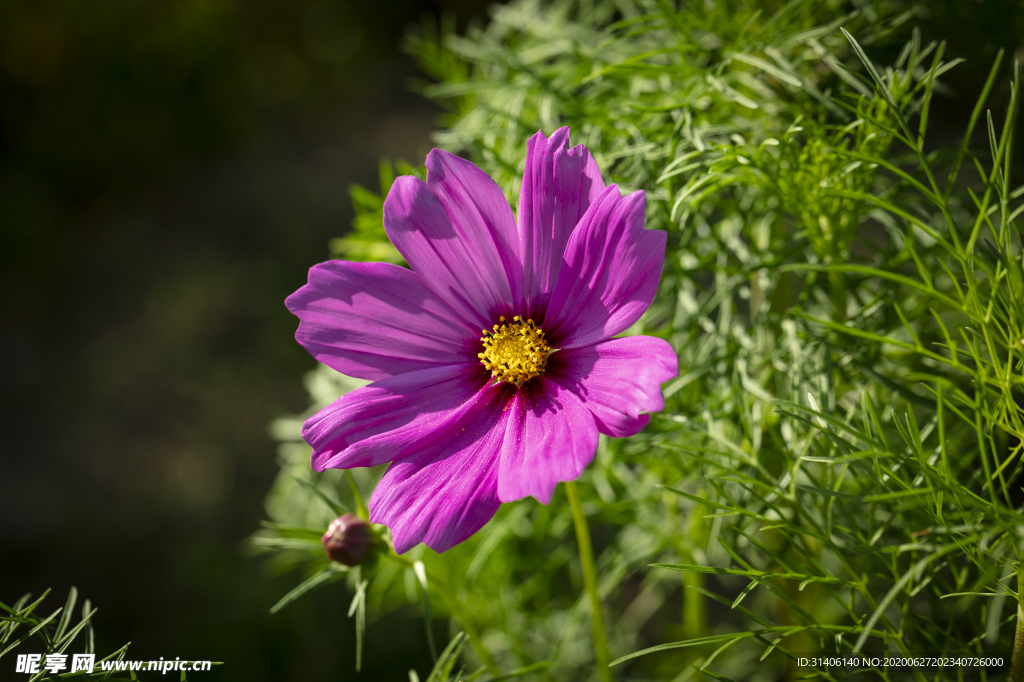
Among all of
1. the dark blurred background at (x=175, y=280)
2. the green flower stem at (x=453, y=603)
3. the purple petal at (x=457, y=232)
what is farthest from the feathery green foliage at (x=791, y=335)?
the dark blurred background at (x=175, y=280)

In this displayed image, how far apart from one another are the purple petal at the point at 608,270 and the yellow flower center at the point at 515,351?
0.02 m

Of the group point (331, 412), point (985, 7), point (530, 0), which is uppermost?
point (530, 0)

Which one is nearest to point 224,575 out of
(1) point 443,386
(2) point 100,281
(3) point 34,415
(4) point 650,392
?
(3) point 34,415

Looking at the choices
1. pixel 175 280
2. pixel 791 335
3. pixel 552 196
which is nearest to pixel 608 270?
pixel 552 196

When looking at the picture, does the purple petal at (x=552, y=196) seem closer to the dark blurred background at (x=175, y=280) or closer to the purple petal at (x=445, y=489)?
the purple petal at (x=445, y=489)

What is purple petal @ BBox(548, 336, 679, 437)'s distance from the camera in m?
0.33

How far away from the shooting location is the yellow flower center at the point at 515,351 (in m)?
0.42

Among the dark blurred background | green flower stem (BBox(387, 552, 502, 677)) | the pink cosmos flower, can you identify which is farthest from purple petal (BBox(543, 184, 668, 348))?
the dark blurred background

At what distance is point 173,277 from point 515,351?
1.72m

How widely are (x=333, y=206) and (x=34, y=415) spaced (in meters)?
0.91

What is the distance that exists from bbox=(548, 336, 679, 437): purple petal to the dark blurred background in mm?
919

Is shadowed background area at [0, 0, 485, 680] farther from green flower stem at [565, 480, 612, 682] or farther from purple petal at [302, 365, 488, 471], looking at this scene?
purple petal at [302, 365, 488, 471]

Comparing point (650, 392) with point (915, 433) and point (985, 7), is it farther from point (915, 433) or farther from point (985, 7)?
point (985, 7)

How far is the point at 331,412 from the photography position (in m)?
0.38
